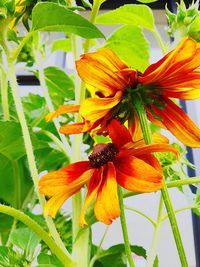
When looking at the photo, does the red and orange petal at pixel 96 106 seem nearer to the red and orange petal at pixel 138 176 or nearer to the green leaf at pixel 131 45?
the red and orange petal at pixel 138 176

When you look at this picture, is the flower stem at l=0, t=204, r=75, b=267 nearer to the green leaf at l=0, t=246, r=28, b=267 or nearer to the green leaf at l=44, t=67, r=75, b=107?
the green leaf at l=0, t=246, r=28, b=267

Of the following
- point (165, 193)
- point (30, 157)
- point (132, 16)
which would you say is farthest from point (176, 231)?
point (132, 16)

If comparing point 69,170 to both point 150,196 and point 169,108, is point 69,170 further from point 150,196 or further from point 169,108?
point 150,196

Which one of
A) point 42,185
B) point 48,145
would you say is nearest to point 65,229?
point 48,145

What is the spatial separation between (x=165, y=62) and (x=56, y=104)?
412 mm

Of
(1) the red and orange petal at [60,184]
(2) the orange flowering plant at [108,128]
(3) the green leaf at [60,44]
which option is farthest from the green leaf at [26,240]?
(3) the green leaf at [60,44]

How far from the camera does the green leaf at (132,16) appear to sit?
0.42 metres

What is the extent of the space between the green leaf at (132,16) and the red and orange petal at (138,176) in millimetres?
199

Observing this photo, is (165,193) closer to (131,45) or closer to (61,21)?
(61,21)

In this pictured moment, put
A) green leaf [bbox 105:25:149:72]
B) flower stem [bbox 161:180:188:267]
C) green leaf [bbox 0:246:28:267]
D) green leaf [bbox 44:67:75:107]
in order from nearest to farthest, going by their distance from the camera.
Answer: flower stem [bbox 161:180:188:267] < green leaf [bbox 0:246:28:267] < green leaf [bbox 105:25:149:72] < green leaf [bbox 44:67:75:107]

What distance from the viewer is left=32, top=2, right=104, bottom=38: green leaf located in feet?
1.02

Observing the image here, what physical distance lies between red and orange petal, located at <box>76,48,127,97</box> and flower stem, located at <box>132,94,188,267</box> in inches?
0.7

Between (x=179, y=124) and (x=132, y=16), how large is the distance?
17 cm

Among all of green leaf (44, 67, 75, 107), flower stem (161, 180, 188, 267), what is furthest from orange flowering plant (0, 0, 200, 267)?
green leaf (44, 67, 75, 107)
